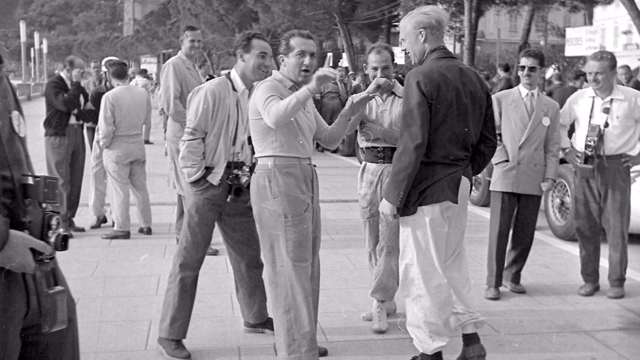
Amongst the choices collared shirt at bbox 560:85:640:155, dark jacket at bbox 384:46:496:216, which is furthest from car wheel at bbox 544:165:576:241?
dark jacket at bbox 384:46:496:216

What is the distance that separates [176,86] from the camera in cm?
737

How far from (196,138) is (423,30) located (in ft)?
4.79

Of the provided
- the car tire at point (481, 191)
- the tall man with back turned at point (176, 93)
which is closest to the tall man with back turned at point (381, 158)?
the tall man with back turned at point (176, 93)

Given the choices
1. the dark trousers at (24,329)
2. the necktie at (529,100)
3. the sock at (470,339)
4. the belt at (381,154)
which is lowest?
the sock at (470,339)

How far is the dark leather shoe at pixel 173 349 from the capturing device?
4863mm

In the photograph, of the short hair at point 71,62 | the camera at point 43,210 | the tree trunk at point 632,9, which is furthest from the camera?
the tree trunk at point 632,9

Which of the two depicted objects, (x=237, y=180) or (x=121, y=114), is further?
(x=121, y=114)

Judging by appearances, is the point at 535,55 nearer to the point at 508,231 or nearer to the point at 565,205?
the point at 508,231

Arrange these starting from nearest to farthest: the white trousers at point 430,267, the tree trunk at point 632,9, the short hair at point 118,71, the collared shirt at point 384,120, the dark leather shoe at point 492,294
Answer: the white trousers at point 430,267 → the collared shirt at point 384,120 → the dark leather shoe at point 492,294 → the short hair at point 118,71 → the tree trunk at point 632,9

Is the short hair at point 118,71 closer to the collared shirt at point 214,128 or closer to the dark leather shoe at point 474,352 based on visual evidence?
the collared shirt at point 214,128

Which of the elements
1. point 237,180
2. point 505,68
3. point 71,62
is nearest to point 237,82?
point 237,180

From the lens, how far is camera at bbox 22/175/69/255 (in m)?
2.87

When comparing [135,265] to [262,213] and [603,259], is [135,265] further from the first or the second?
[603,259]

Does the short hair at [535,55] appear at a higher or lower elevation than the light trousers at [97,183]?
higher
